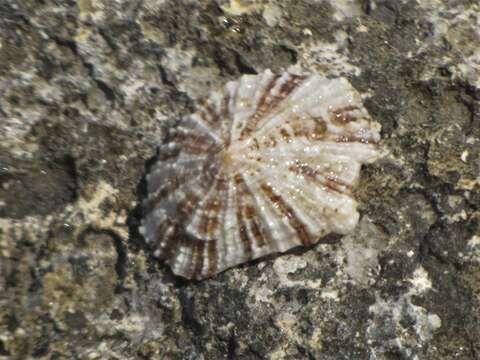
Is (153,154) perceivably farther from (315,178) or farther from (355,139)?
→ (355,139)

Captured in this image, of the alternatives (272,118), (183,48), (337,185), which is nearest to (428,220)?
(337,185)

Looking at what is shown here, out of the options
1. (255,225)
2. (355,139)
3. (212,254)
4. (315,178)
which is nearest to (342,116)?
(355,139)

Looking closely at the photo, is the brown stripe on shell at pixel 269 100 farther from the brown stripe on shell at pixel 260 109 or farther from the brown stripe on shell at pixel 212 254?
the brown stripe on shell at pixel 212 254

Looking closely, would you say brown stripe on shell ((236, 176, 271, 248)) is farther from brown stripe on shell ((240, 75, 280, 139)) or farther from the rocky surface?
brown stripe on shell ((240, 75, 280, 139))

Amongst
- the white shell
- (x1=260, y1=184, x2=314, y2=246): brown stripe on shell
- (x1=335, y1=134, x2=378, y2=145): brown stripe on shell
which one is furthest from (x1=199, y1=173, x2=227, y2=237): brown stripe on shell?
(x1=335, y1=134, x2=378, y2=145): brown stripe on shell

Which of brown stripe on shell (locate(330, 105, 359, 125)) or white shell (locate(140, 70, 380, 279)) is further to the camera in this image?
brown stripe on shell (locate(330, 105, 359, 125))

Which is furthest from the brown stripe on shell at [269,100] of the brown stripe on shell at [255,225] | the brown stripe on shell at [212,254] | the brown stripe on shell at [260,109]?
the brown stripe on shell at [212,254]
